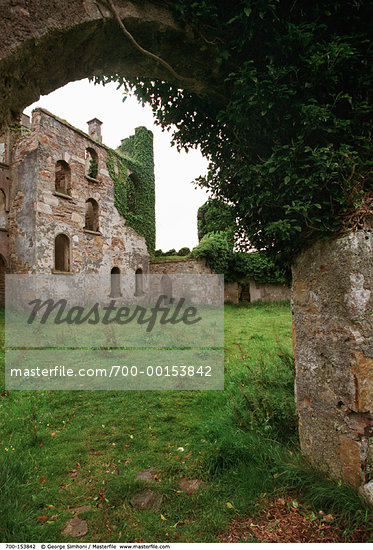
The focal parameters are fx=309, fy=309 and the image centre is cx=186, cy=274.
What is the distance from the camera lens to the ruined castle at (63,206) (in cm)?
1195

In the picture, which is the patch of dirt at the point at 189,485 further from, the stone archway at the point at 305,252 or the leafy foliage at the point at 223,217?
the leafy foliage at the point at 223,217

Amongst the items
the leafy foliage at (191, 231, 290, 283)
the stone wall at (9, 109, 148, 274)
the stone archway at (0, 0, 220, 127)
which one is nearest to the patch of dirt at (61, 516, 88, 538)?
the stone archway at (0, 0, 220, 127)

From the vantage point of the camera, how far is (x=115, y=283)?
52.9 ft

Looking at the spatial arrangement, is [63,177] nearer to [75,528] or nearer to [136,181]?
[136,181]

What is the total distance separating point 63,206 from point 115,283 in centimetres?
484

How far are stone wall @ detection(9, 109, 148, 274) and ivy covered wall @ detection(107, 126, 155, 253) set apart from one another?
136cm

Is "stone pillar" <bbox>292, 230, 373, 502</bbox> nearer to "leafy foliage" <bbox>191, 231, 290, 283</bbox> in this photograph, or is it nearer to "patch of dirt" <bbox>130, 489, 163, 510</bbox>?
"patch of dirt" <bbox>130, 489, 163, 510</bbox>

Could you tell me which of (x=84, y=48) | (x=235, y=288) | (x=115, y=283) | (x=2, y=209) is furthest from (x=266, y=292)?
(x=84, y=48)

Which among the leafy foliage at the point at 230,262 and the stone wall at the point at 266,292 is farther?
the stone wall at the point at 266,292

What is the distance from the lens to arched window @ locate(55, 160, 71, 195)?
44.0ft

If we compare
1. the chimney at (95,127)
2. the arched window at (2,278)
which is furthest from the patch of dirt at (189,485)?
the chimney at (95,127)

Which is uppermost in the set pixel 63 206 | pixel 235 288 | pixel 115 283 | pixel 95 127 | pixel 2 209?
pixel 95 127

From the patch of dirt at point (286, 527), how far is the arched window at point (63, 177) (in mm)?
13581

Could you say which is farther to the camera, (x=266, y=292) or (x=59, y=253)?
(x=266, y=292)
